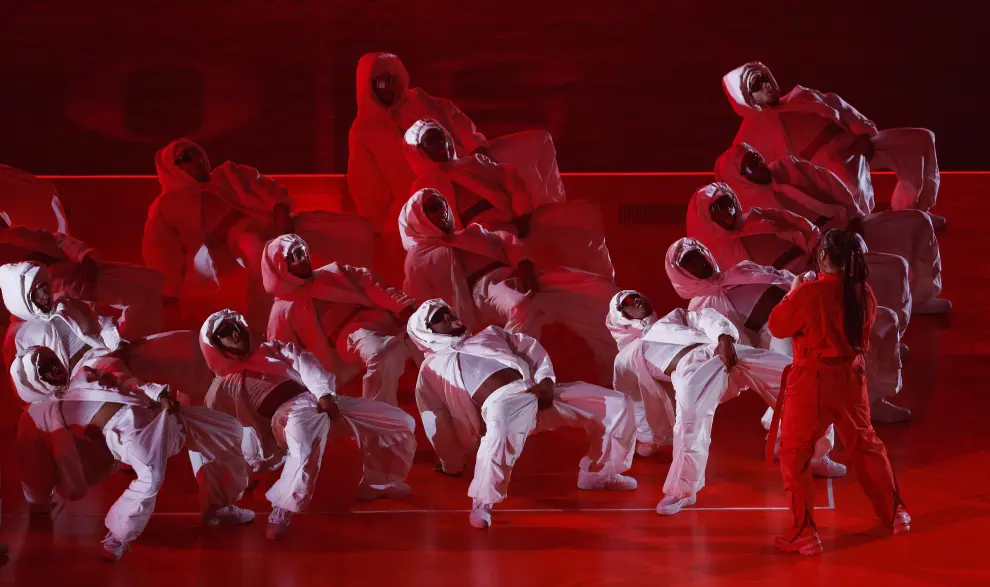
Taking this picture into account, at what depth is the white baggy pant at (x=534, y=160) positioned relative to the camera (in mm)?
7914

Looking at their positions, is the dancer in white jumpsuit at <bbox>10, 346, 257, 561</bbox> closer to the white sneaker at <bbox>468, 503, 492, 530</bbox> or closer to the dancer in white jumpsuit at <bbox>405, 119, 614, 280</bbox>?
the white sneaker at <bbox>468, 503, 492, 530</bbox>

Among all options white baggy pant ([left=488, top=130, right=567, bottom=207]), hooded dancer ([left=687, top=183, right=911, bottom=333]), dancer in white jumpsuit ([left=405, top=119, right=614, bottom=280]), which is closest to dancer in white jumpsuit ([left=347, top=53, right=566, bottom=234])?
white baggy pant ([left=488, top=130, right=567, bottom=207])

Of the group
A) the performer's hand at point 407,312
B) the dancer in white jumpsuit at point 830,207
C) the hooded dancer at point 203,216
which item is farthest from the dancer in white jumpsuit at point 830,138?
the hooded dancer at point 203,216

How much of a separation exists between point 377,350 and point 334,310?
1.24 ft

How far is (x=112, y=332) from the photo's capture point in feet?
21.2

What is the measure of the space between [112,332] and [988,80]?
602cm

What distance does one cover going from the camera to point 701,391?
5.74 meters

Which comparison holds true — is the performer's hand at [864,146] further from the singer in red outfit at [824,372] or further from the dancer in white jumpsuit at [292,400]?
the dancer in white jumpsuit at [292,400]

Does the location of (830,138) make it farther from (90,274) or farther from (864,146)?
(90,274)

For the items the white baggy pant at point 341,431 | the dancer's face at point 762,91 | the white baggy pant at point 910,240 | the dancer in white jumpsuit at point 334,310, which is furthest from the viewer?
the dancer's face at point 762,91

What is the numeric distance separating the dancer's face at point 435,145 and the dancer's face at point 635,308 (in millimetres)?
1677

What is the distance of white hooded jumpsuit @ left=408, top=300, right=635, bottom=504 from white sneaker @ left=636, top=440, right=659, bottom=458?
1.26 ft

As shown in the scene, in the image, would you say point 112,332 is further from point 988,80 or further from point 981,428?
point 988,80

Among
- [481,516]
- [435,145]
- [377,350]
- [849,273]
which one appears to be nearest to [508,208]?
[435,145]
